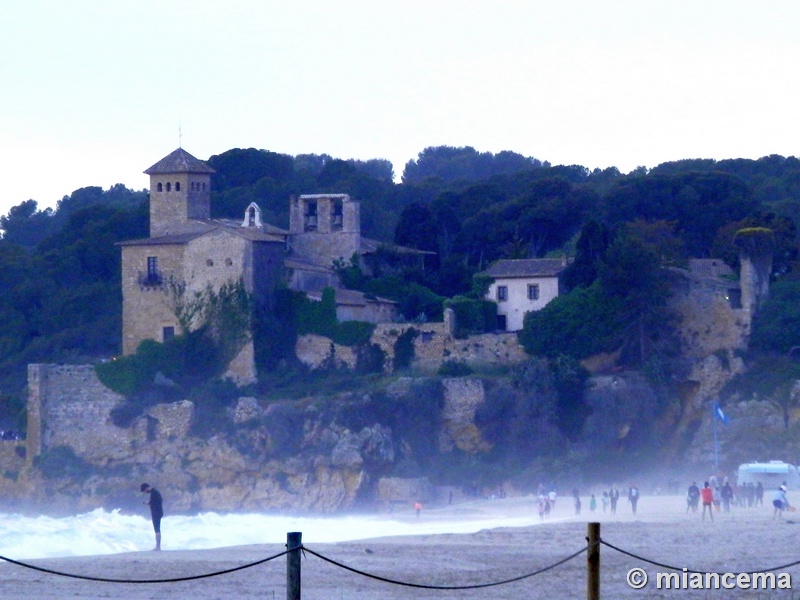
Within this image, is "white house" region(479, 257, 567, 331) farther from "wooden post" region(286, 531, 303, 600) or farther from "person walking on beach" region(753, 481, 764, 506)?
"wooden post" region(286, 531, 303, 600)

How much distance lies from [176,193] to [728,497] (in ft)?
68.4

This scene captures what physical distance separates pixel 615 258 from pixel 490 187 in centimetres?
1695

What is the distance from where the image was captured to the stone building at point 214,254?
49.0 m

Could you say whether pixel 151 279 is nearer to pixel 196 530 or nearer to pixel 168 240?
pixel 168 240

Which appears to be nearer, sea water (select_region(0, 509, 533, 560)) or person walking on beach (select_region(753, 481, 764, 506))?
sea water (select_region(0, 509, 533, 560))

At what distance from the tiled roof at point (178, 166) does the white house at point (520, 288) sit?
8.94 metres

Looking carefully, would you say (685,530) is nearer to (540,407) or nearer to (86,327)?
(540,407)

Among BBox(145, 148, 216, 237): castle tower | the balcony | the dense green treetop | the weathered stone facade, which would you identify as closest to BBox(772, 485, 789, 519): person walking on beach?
the dense green treetop

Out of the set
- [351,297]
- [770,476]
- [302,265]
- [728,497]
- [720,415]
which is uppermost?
[302,265]

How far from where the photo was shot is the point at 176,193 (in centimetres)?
5231

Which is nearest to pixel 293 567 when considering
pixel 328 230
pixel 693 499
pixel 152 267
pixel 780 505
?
pixel 780 505

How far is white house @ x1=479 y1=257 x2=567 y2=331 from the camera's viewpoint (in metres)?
50.4

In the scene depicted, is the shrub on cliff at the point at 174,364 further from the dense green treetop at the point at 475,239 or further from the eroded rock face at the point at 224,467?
the dense green treetop at the point at 475,239

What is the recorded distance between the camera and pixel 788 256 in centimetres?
5166
